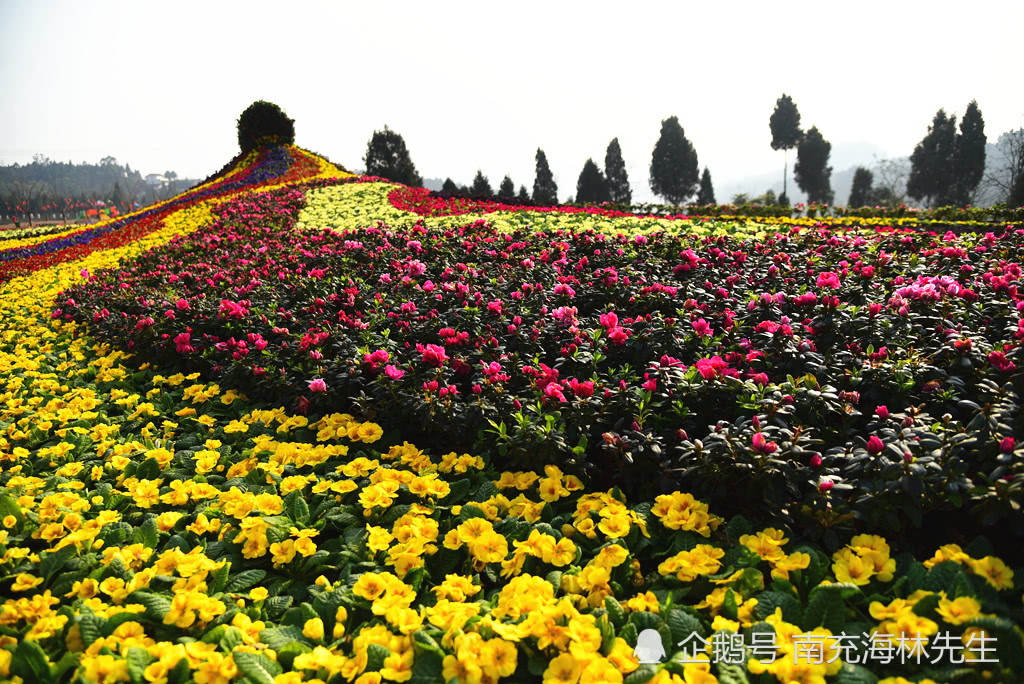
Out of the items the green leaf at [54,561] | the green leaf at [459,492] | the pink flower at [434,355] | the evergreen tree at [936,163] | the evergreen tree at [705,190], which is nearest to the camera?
the green leaf at [54,561]

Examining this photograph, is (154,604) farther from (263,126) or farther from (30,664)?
(263,126)

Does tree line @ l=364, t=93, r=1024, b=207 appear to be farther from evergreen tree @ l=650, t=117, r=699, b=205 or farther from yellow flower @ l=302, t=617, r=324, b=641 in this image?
yellow flower @ l=302, t=617, r=324, b=641

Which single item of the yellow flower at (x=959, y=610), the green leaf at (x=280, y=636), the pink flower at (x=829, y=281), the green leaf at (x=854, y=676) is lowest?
the green leaf at (x=280, y=636)

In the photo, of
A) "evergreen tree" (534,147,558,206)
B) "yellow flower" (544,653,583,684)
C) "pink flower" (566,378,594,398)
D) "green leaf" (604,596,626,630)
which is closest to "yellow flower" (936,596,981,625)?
"green leaf" (604,596,626,630)

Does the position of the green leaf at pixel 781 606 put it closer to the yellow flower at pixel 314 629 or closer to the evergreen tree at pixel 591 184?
the yellow flower at pixel 314 629

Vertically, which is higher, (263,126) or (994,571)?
(263,126)

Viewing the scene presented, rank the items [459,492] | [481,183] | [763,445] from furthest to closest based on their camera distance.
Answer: [481,183] → [459,492] → [763,445]

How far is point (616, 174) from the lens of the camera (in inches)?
1858

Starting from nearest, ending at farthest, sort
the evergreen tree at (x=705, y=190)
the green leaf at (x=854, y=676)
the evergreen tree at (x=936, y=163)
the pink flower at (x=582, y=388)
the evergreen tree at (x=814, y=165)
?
the green leaf at (x=854, y=676), the pink flower at (x=582, y=388), the evergreen tree at (x=936, y=163), the evergreen tree at (x=814, y=165), the evergreen tree at (x=705, y=190)

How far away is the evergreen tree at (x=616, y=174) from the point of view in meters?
46.8

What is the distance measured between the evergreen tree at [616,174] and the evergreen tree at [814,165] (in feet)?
48.8

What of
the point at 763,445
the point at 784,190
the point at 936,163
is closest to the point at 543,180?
the point at 784,190

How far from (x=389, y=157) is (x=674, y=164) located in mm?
24805

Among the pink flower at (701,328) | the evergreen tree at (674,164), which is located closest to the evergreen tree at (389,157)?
the evergreen tree at (674,164)
